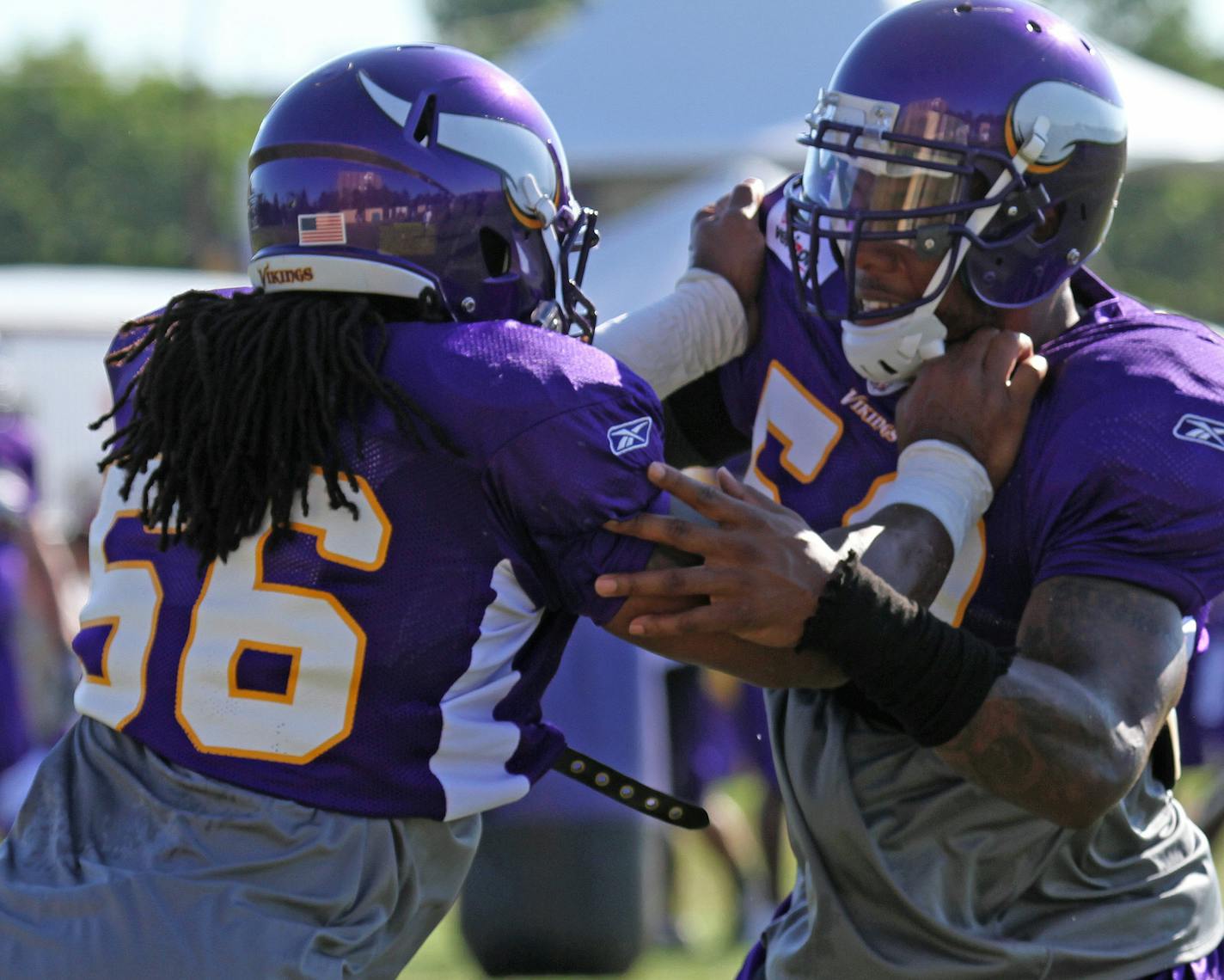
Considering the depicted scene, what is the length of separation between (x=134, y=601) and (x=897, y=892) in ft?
3.98

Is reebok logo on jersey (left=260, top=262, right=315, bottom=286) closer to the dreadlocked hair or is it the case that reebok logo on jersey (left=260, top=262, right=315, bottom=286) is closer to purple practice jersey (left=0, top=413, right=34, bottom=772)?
the dreadlocked hair

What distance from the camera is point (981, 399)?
2.75m

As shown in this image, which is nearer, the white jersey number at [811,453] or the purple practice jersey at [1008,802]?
the purple practice jersey at [1008,802]

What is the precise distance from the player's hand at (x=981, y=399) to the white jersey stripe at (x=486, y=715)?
2.31 ft

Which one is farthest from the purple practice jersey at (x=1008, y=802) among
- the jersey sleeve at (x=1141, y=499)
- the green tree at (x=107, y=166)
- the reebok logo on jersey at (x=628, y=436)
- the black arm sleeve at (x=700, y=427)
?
the green tree at (x=107, y=166)

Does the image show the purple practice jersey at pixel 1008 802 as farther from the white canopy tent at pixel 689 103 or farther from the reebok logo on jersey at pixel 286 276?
the white canopy tent at pixel 689 103

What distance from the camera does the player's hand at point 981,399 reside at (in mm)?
2721

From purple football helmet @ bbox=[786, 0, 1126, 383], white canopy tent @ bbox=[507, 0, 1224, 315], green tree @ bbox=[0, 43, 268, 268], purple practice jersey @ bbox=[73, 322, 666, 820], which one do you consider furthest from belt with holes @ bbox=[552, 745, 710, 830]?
green tree @ bbox=[0, 43, 268, 268]

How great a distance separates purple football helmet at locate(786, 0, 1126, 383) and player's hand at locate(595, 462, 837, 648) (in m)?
0.57

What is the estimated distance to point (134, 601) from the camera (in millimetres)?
2457

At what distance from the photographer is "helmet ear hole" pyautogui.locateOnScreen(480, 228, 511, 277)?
2646 mm

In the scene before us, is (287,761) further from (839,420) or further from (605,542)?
(839,420)

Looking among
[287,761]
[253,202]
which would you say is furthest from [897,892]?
[253,202]

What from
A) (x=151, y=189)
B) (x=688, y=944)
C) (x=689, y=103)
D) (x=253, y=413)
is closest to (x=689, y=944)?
(x=688, y=944)
